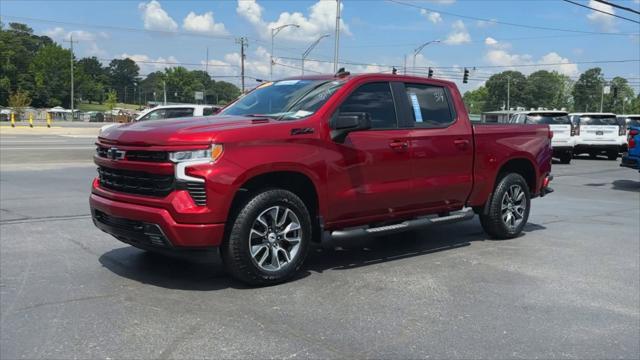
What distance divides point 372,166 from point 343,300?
58.8 inches

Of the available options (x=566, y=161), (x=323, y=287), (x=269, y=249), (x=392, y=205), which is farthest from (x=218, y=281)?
(x=566, y=161)

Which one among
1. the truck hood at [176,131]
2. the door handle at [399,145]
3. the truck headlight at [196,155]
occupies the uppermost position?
the truck hood at [176,131]

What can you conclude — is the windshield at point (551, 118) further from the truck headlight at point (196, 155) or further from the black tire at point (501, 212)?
the truck headlight at point (196, 155)

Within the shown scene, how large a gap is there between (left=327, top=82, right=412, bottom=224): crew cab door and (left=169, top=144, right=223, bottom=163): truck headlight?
46.6 inches

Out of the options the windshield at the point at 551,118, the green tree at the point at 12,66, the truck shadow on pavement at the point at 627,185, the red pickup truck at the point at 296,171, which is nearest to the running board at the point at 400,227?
the red pickup truck at the point at 296,171

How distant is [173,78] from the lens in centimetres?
14688

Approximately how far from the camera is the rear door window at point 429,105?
21.2 ft

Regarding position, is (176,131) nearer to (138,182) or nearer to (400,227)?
(138,182)

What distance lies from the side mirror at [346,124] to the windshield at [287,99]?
0.27 meters

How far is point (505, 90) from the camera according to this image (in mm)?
149750

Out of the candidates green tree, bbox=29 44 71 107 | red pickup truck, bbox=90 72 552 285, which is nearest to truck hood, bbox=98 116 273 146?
red pickup truck, bbox=90 72 552 285

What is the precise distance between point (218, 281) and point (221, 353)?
1.65 m

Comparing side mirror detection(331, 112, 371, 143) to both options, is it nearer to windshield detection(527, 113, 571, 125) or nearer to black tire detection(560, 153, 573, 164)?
windshield detection(527, 113, 571, 125)

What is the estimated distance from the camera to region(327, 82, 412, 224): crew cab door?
5656 mm
